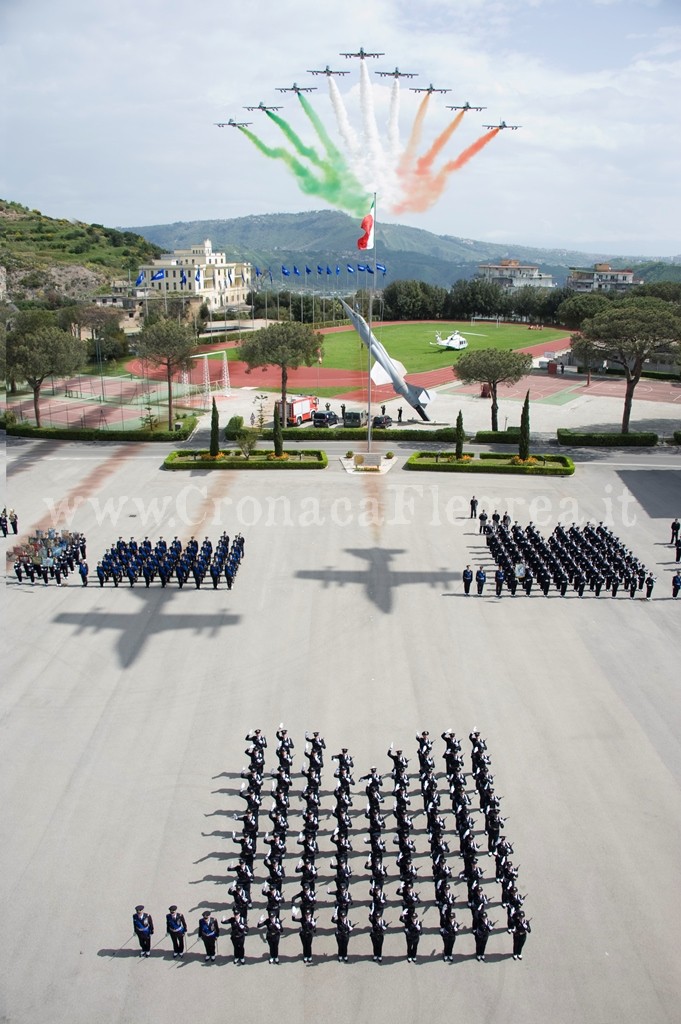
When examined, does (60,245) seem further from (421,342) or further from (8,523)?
(8,523)

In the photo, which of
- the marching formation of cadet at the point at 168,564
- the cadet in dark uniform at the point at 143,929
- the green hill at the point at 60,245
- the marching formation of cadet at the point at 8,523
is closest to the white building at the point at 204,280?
the green hill at the point at 60,245

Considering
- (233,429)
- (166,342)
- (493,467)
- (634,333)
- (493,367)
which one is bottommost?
(493,467)

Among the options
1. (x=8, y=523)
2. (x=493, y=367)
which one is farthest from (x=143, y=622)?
(x=493, y=367)

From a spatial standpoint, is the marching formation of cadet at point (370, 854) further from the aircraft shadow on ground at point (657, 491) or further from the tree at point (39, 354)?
the tree at point (39, 354)

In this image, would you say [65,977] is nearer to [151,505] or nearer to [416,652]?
[416,652]

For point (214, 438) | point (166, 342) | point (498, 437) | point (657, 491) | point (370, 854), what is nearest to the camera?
point (370, 854)

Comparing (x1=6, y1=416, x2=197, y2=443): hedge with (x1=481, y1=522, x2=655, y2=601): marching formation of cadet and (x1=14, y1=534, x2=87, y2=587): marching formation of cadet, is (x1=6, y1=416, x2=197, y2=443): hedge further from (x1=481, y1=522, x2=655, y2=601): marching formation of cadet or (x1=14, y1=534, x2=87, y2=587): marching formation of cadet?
(x1=481, y1=522, x2=655, y2=601): marching formation of cadet
